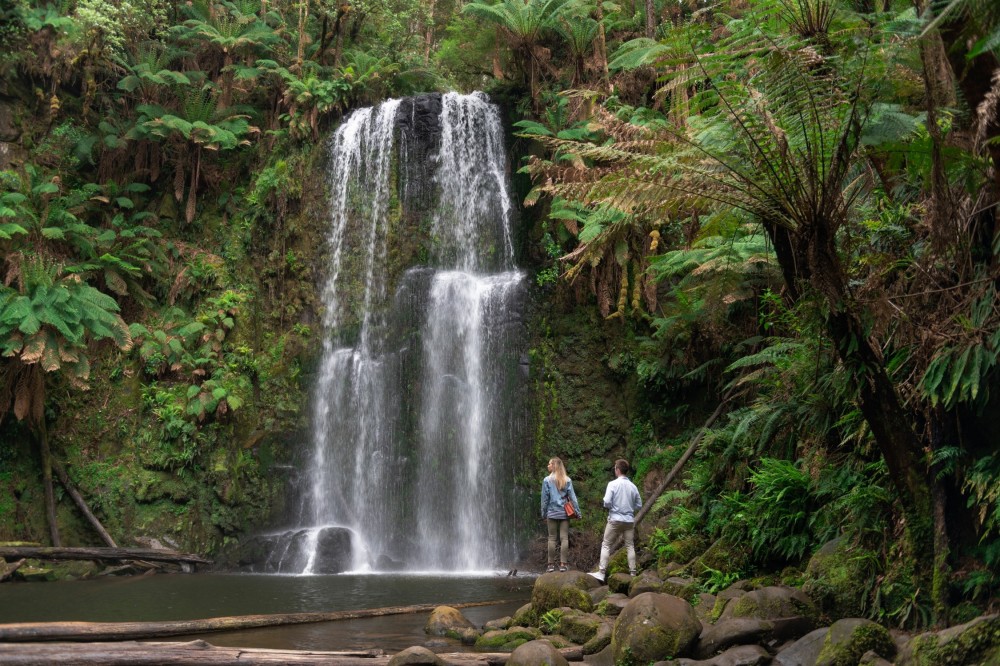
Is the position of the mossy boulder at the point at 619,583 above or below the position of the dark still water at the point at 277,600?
above

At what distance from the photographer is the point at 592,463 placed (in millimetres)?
14258

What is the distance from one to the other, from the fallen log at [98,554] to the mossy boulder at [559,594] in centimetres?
793

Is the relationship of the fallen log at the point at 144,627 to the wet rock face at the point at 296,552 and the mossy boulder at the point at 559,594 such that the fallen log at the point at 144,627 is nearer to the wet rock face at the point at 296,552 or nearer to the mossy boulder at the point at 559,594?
the mossy boulder at the point at 559,594

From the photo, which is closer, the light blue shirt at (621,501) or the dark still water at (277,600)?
the dark still water at (277,600)

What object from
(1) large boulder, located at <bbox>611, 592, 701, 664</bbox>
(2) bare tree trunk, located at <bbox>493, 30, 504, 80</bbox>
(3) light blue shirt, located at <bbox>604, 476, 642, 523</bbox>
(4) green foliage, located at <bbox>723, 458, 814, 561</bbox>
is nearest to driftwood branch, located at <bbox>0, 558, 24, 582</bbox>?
(3) light blue shirt, located at <bbox>604, 476, 642, 523</bbox>

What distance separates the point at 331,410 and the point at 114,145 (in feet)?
24.5

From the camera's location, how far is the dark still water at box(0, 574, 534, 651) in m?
6.93

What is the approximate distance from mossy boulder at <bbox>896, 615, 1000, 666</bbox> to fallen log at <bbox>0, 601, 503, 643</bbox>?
208 inches

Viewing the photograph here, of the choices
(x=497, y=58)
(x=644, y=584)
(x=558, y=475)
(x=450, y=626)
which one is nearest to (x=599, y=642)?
(x=644, y=584)

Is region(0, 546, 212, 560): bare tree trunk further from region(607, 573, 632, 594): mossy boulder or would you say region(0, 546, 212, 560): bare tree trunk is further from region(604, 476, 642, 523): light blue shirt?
region(607, 573, 632, 594): mossy boulder

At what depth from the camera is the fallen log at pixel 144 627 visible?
227 inches

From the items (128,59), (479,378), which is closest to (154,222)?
(128,59)

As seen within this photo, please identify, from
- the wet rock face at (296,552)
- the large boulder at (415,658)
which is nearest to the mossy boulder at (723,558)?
the large boulder at (415,658)

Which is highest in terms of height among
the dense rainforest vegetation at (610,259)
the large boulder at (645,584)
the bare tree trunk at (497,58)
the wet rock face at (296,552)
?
the bare tree trunk at (497,58)
